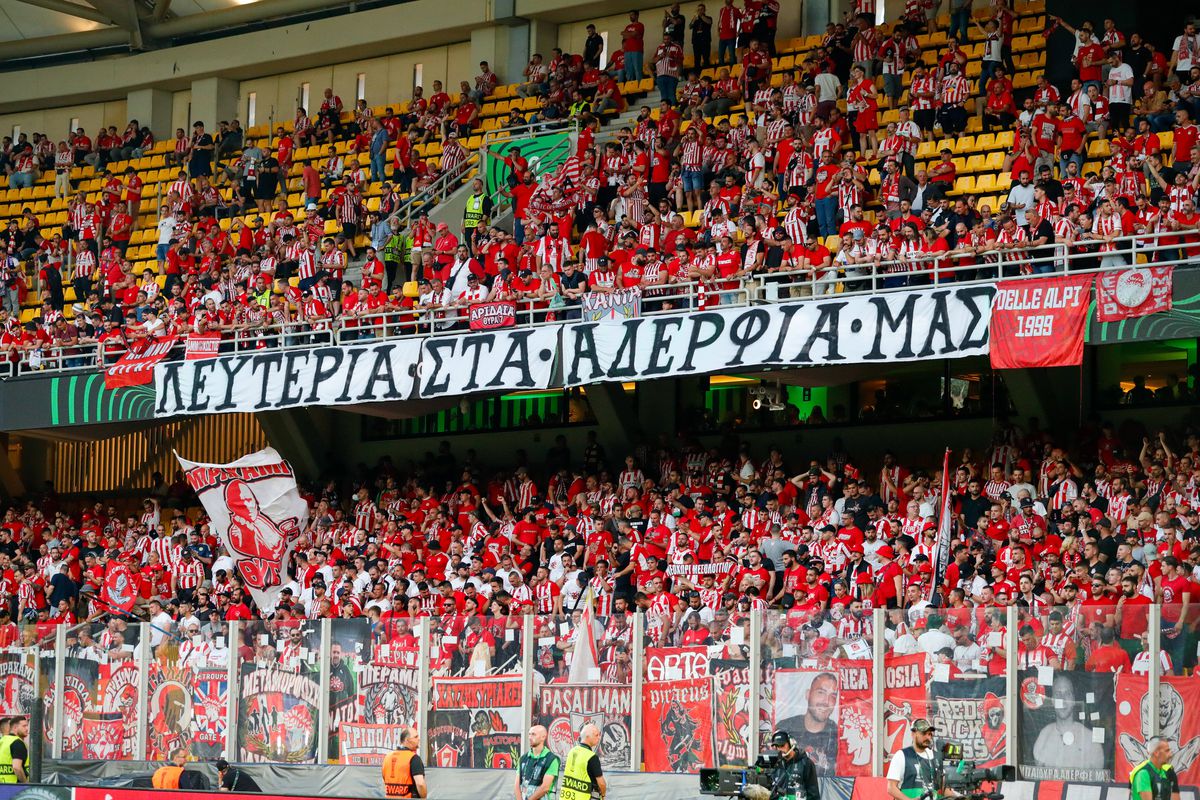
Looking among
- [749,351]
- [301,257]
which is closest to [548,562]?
[749,351]

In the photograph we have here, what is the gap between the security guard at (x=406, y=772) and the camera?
15719 mm

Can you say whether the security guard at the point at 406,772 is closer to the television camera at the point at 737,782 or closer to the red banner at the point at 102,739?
the television camera at the point at 737,782

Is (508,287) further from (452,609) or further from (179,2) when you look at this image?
(179,2)

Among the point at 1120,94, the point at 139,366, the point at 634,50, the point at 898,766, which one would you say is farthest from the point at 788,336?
the point at 634,50

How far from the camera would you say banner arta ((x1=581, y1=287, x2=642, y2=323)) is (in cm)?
2297

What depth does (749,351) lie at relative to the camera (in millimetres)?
22078

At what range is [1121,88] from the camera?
76.2 feet

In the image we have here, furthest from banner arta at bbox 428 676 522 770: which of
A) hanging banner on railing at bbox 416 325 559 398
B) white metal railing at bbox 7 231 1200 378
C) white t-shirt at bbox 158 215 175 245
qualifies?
white t-shirt at bbox 158 215 175 245

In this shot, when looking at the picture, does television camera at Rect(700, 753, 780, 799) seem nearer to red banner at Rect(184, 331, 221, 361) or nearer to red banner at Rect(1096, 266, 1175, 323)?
red banner at Rect(1096, 266, 1175, 323)

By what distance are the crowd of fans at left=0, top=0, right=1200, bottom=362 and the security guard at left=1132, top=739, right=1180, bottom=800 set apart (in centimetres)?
710

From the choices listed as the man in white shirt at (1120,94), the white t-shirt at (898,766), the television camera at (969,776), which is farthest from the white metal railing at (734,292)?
the white t-shirt at (898,766)

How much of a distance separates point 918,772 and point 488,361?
1140cm

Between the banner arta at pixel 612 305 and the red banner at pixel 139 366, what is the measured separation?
6885 mm

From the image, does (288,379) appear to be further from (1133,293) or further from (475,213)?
(1133,293)
